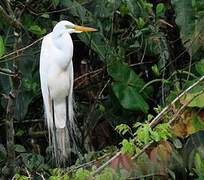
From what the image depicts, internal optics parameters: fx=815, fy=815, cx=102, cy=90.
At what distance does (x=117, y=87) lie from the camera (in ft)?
10.4

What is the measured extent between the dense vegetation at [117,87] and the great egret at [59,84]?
87mm

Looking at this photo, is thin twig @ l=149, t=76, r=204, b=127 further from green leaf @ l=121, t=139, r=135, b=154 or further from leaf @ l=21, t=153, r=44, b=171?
leaf @ l=21, t=153, r=44, b=171

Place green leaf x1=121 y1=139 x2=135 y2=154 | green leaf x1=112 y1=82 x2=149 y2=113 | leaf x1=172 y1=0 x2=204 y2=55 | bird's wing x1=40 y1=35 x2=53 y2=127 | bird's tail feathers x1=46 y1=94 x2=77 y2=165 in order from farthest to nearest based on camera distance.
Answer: green leaf x1=112 y1=82 x2=149 y2=113 → leaf x1=172 y1=0 x2=204 y2=55 → bird's tail feathers x1=46 y1=94 x2=77 y2=165 → bird's wing x1=40 y1=35 x2=53 y2=127 → green leaf x1=121 y1=139 x2=135 y2=154

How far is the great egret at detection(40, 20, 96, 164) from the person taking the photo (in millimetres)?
2520

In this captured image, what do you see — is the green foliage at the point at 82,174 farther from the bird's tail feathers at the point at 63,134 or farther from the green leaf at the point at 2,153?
the green leaf at the point at 2,153

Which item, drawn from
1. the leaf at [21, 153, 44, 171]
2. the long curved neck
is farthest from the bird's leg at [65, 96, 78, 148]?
the long curved neck

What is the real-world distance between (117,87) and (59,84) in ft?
1.59

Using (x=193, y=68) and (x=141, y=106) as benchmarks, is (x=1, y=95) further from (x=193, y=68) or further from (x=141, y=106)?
(x=193, y=68)

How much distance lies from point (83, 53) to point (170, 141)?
79 centimetres

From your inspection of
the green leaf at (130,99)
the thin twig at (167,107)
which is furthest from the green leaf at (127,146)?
the green leaf at (130,99)

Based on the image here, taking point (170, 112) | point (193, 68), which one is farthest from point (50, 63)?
point (193, 68)

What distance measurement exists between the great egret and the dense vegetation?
0.28ft

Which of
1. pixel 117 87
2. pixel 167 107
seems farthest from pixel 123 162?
pixel 117 87

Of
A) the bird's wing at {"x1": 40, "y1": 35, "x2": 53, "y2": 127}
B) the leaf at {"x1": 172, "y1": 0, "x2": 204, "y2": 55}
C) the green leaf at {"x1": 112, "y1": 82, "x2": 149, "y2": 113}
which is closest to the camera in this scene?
the bird's wing at {"x1": 40, "y1": 35, "x2": 53, "y2": 127}
